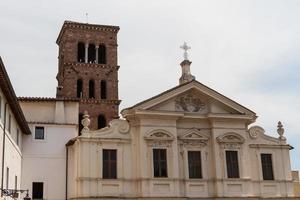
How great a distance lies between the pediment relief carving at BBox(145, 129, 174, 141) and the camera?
98.2 feet

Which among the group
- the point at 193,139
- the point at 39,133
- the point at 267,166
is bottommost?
the point at 267,166

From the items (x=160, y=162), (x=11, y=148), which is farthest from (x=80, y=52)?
(x=11, y=148)

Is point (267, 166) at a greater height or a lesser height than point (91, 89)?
lesser

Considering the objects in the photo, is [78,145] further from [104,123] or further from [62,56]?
[62,56]

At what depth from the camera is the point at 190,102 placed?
31797 mm

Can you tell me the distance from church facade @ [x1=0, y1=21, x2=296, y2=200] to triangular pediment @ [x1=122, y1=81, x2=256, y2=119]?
63mm

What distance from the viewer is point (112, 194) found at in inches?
1130

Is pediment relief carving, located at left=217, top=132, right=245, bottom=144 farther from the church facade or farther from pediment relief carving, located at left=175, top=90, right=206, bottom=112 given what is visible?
pediment relief carving, located at left=175, top=90, right=206, bottom=112

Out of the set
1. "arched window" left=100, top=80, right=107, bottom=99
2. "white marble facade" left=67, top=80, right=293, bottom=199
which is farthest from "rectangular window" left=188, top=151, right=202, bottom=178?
"arched window" left=100, top=80, right=107, bottom=99

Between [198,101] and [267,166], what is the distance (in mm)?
5989

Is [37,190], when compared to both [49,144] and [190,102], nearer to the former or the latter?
[49,144]

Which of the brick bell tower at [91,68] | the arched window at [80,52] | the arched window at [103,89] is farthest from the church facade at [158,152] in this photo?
the arched window at [80,52]

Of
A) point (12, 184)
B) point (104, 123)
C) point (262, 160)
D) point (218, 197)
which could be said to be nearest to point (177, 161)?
point (218, 197)

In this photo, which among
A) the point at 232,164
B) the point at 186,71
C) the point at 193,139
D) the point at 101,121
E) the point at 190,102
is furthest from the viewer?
the point at 101,121
